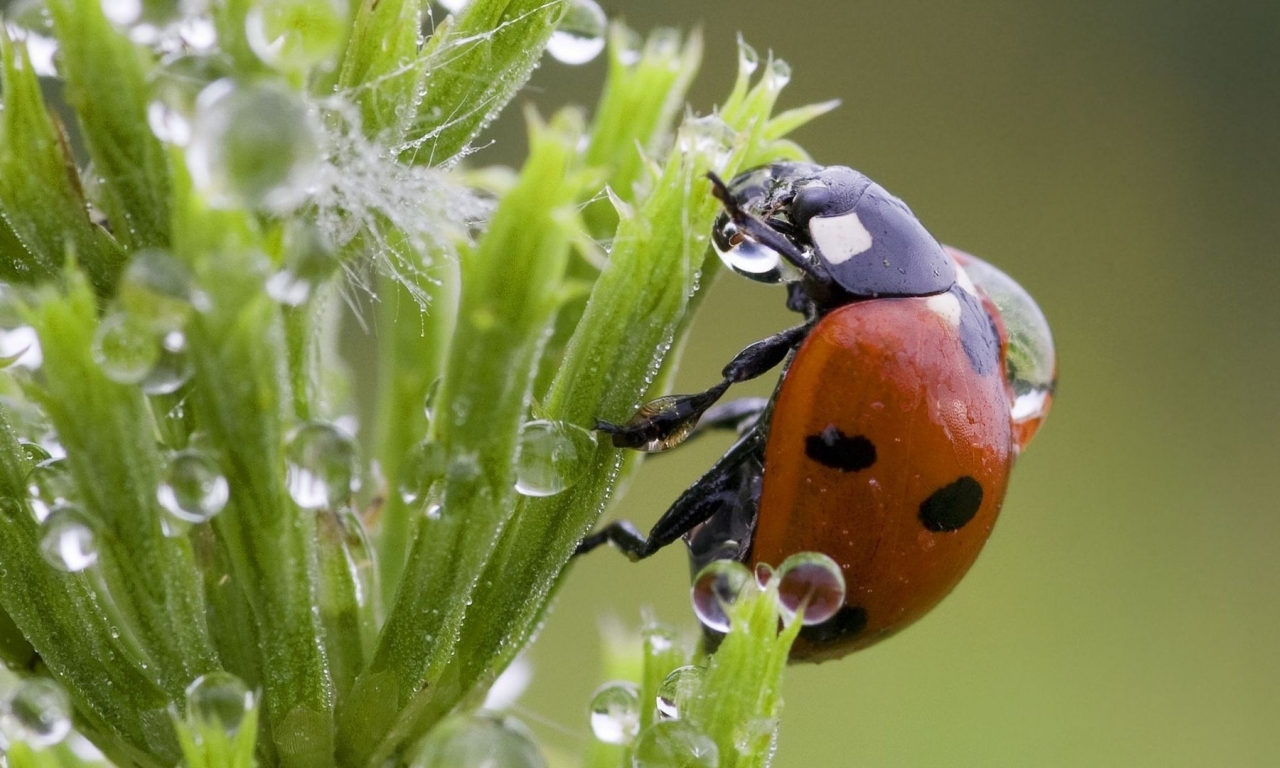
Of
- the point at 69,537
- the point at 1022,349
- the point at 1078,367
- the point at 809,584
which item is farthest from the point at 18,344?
the point at 1078,367

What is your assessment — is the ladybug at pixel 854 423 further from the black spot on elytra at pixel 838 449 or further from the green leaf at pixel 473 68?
the green leaf at pixel 473 68

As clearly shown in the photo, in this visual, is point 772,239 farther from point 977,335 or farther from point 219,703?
point 219,703

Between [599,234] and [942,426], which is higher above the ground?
[599,234]

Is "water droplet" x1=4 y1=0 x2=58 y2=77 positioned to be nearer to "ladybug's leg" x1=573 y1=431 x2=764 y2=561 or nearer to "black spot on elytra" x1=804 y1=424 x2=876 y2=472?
"ladybug's leg" x1=573 y1=431 x2=764 y2=561

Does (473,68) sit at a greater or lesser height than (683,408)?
greater

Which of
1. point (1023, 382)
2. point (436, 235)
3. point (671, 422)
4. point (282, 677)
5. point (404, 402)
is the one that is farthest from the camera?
point (1023, 382)

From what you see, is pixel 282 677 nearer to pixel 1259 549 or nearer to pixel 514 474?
pixel 514 474

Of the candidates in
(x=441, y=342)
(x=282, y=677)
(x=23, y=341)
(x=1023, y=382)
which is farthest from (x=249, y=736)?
(x=1023, y=382)
